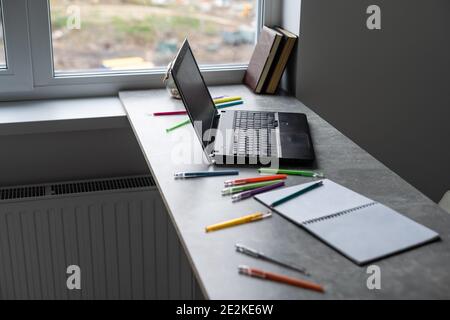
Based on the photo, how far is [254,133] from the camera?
2.00 meters

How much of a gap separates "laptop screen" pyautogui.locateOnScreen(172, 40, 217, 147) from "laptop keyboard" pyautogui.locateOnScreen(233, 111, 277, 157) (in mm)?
87

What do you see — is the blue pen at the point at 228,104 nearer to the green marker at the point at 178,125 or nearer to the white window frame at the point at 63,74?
the green marker at the point at 178,125

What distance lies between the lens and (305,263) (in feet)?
4.34

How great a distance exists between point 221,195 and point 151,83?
105 centimetres

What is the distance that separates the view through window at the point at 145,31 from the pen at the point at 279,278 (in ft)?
4.89

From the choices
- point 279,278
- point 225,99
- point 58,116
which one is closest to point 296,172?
point 279,278

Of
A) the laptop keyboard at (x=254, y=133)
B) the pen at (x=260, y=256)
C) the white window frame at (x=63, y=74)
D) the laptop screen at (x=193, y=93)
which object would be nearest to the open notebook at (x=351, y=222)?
the pen at (x=260, y=256)

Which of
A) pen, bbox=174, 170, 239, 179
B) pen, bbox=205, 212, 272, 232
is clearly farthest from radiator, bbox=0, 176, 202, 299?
pen, bbox=205, 212, 272, 232

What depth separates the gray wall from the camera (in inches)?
98.7

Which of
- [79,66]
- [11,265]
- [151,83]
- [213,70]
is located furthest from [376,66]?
[11,265]

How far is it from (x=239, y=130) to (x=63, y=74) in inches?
34.3

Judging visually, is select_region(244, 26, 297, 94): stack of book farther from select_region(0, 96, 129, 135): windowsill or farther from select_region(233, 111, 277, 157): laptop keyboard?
select_region(0, 96, 129, 135): windowsill
